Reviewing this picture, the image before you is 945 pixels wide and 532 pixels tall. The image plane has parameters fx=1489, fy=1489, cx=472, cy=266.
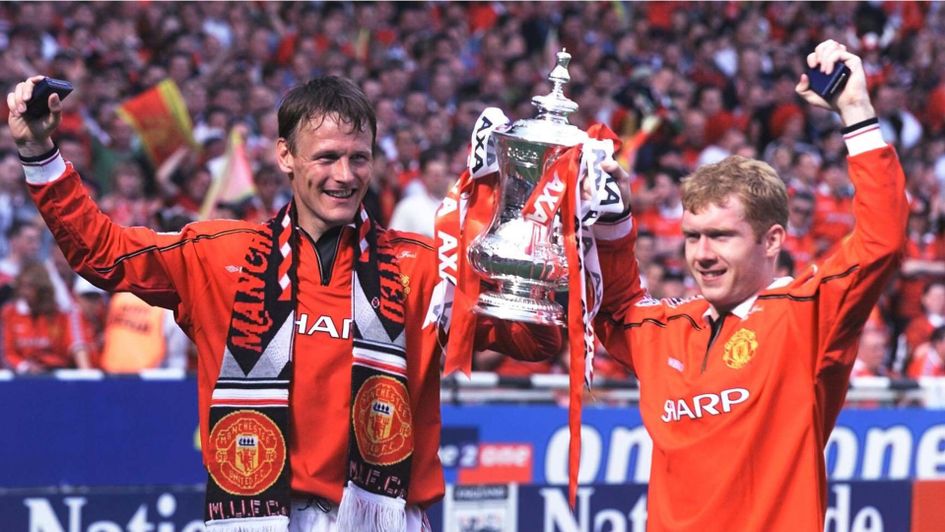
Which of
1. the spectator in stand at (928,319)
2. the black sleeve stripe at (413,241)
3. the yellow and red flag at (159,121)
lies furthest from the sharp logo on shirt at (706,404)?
the yellow and red flag at (159,121)

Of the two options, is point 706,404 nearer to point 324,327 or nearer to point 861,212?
point 861,212

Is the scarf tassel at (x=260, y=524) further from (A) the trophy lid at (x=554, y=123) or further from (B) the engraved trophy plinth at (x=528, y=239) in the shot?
(A) the trophy lid at (x=554, y=123)

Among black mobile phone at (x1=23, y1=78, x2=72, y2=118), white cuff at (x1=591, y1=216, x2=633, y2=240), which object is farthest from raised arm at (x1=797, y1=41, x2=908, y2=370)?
black mobile phone at (x1=23, y1=78, x2=72, y2=118)

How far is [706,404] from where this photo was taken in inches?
157

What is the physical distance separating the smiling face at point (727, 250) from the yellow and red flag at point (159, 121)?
26.3 feet

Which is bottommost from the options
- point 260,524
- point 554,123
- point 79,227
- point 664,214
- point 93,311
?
point 260,524

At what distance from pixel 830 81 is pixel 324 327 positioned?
1.47 m

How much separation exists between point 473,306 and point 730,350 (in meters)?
0.71

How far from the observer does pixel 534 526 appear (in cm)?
681

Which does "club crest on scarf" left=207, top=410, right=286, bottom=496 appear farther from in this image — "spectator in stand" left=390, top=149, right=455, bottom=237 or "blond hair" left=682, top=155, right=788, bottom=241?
"spectator in stand" left=390, top=149, right=455, bottom=237

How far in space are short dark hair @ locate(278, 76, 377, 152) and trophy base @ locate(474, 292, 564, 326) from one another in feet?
1.84

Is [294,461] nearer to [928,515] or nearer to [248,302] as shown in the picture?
[248,302]

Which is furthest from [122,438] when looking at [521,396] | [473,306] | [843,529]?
[473,306]

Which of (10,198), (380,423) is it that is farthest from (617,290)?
(10,198)
